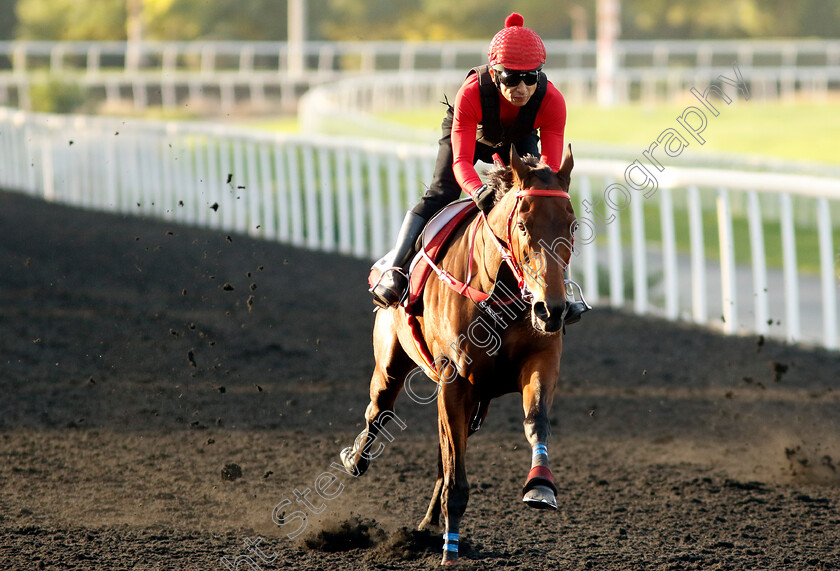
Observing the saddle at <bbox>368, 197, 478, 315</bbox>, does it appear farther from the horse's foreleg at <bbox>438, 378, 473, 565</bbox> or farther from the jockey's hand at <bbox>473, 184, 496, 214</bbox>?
the horse's foreleg at <bbox>438, 378, 473, 565</bbox>

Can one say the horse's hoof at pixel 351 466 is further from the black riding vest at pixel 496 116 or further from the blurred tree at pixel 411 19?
the blurred tree at pixel 411 19

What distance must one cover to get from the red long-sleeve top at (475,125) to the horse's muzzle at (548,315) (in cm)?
82

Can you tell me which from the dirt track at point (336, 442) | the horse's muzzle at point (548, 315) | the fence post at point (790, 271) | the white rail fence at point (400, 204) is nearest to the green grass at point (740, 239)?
the white rail fence at point (400, 204)

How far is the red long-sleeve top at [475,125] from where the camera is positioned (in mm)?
4629

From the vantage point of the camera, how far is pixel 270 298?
10992mm

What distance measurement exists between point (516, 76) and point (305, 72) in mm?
34739

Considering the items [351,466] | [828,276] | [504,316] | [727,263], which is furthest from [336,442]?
[828,276]

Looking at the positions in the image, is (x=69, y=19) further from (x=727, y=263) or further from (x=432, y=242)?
(x=432, y=242)

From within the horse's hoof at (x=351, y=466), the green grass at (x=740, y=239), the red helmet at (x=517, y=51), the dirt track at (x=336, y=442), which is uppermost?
the red helmet at (x=517, y=51)

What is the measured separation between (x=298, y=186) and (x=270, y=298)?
340 cm

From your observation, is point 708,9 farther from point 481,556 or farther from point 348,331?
point 481,556

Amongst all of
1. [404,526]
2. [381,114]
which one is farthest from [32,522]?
[381,114]

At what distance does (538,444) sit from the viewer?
169 inches

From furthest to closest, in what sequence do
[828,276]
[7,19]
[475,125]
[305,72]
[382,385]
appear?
[7,19], [305,72], [828,276], [382,385], [475,125]
